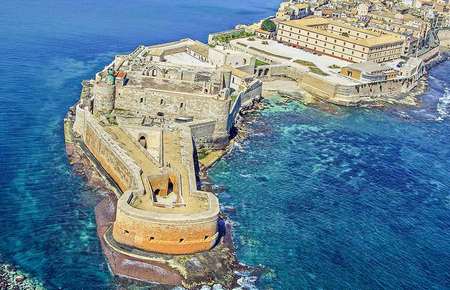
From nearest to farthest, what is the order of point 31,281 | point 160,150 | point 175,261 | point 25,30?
point 31,281 → point 175,261 → point 160,150 → point 25,30

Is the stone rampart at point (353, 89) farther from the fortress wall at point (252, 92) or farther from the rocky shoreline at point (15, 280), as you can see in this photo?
the rocky shoreline at point (15, 280)

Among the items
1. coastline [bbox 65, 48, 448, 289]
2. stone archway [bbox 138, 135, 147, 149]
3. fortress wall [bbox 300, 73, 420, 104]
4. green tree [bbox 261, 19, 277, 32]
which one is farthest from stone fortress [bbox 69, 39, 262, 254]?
green tree [bbox 261, 19, 277, 32]

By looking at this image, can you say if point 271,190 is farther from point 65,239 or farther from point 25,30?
point 25,30

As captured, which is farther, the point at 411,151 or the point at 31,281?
the point at 411,151

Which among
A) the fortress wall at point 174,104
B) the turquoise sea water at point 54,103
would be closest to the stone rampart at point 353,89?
the fortress wall at point 174,104

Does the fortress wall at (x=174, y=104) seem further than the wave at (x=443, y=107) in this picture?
No

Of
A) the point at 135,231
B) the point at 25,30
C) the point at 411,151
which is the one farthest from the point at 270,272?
the point at 25,30
